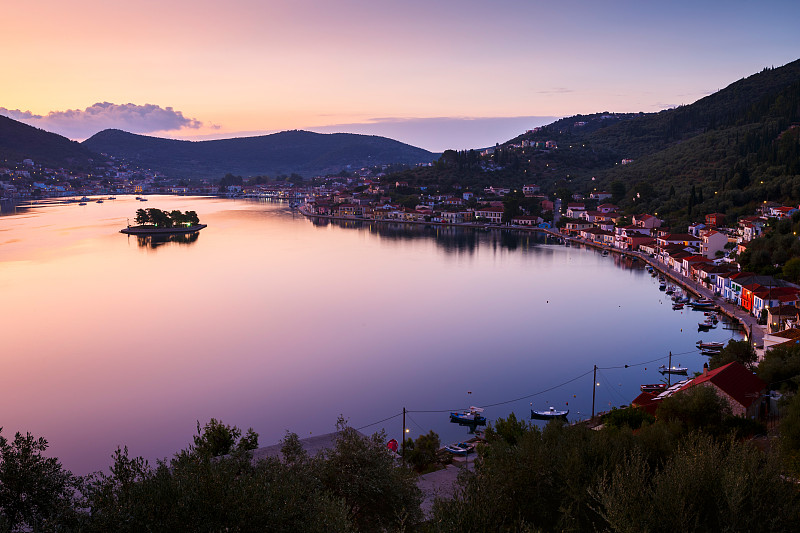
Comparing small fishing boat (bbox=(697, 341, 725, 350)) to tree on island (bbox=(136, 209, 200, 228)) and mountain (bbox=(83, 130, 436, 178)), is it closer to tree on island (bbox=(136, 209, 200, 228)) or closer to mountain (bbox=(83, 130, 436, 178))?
tree on island (bbox=(136, 209, 200, 228))

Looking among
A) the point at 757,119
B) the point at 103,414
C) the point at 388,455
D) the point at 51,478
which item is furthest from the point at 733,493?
the point at 757,119

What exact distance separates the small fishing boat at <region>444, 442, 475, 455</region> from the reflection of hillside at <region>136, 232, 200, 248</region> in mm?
24729

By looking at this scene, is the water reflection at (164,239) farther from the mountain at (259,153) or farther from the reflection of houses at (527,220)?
the mountain at (259,153)

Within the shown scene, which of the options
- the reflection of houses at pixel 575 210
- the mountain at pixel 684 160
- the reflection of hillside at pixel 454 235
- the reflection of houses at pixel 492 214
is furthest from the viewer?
the reflection of houses at pixel 492 214

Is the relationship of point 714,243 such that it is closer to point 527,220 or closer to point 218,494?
point 527,220

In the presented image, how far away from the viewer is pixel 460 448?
7.95 metres

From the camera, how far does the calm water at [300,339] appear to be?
964 cm

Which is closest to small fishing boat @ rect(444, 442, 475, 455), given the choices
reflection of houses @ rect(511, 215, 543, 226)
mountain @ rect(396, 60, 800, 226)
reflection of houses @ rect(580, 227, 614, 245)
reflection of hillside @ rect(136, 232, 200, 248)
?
mountain @ rect(396, 60, 800, 226)

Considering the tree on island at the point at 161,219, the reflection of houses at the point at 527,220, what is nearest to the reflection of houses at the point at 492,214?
the reflection of houses at the point at 527,220

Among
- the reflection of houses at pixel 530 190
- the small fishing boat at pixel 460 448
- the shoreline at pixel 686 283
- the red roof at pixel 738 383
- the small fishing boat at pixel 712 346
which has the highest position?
the reflection of houses at pixel 530 190

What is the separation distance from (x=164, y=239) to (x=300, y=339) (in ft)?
69.8

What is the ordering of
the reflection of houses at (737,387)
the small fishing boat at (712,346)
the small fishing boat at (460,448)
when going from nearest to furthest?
1. the reflection of houses at (737,387)
2. the small fishing boat at (460,448)
3. the small fishing boat at (712,346)

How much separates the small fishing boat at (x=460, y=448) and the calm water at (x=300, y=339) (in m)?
0.87

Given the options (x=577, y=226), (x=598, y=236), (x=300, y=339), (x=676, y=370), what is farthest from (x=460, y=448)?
(x=577, y=226)
